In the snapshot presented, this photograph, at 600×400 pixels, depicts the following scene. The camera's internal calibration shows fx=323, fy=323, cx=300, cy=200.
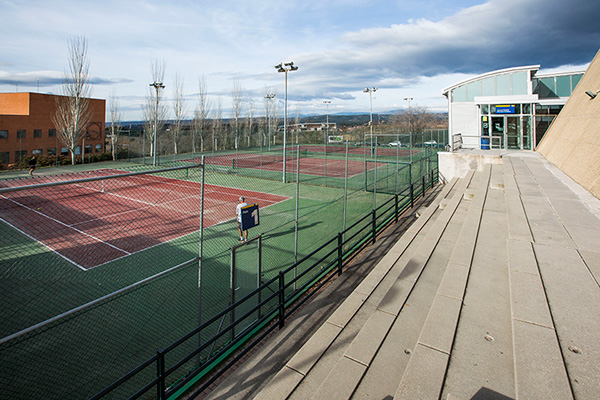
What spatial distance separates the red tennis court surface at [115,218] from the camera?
11.6m

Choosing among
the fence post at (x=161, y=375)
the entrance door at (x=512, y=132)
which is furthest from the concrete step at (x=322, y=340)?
the entrance door at (x=512, y=132)

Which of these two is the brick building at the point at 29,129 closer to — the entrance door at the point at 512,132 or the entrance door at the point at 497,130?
the entrance door at the point at 497,130

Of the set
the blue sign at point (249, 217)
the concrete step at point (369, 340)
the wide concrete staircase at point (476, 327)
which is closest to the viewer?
the wide concrete staircase at point (476, 327)

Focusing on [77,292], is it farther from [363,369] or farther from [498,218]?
[498,218]

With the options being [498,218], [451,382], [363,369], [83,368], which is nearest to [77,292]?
[83,368]

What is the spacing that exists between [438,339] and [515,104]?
28668 mm

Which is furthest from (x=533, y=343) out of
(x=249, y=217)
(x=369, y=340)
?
(x=249, y=217)

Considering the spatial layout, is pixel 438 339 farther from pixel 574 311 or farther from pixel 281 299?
pixel 281 299

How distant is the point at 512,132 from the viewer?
26656mm

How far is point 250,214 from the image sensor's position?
9.34m

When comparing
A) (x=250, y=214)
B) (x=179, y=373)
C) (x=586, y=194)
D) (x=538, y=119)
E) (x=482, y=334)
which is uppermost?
(x=538, y=119)

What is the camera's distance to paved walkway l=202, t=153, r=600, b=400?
3236 millimetres

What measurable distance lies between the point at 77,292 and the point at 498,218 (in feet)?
35.8

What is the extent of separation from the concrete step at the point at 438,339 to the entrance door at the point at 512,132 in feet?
83.5
